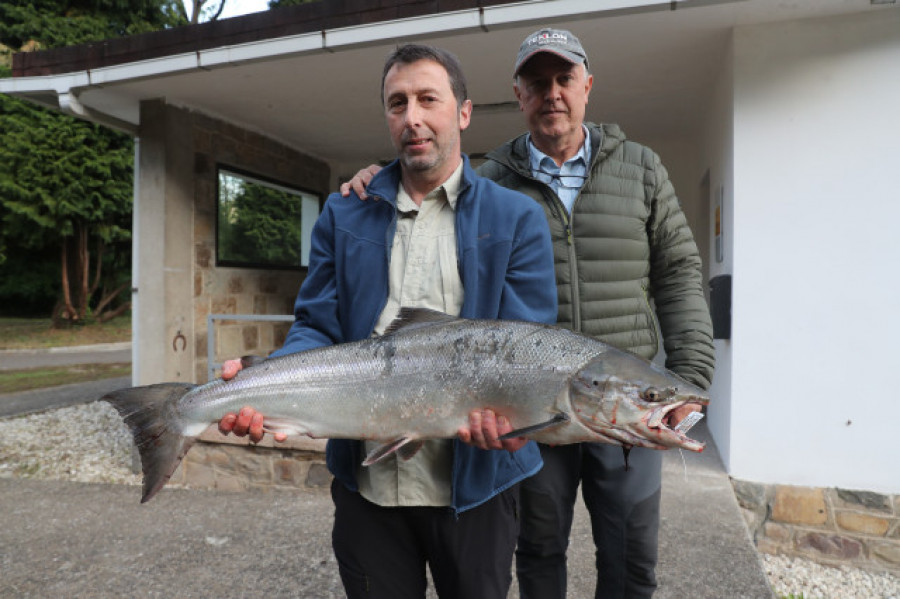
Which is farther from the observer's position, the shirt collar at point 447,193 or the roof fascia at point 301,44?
the roof fascia at point 301,44

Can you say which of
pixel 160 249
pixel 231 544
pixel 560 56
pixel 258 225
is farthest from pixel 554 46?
pixel 258 225

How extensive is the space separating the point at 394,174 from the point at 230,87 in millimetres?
4749

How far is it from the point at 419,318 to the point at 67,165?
19687mm

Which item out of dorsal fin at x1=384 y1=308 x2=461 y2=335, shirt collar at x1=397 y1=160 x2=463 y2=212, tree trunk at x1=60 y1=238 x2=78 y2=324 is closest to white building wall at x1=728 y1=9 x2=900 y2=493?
shirt collar at x1=397 y1=160 x2=463 y2=212

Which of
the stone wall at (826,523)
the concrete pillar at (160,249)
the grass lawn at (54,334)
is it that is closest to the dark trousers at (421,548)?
the stone wall at (826,523)

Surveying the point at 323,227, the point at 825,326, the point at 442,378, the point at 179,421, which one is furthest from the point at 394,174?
the point at 825,326

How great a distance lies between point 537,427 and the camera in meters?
1.72

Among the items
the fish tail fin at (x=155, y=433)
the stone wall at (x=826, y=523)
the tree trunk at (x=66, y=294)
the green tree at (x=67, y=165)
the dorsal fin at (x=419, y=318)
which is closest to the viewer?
the dorsal fin at (x=419, y=318)

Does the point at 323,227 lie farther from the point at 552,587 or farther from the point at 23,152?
the point at 23,152

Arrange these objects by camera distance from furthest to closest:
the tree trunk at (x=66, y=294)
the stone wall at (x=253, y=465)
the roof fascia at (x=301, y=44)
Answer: the tree trunk at (x=66, y=294) → the stone wall at (x=253, y=465) → the roof fascia at (x=301, y=44)

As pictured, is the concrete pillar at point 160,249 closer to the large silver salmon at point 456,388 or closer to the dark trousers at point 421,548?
the large silver salmon at point 456,388

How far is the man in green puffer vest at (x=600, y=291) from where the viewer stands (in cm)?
247

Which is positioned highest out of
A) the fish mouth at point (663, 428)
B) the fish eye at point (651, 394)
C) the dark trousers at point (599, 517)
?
the fish eye at point (651, 394)

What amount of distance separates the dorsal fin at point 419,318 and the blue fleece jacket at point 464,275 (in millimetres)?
113
